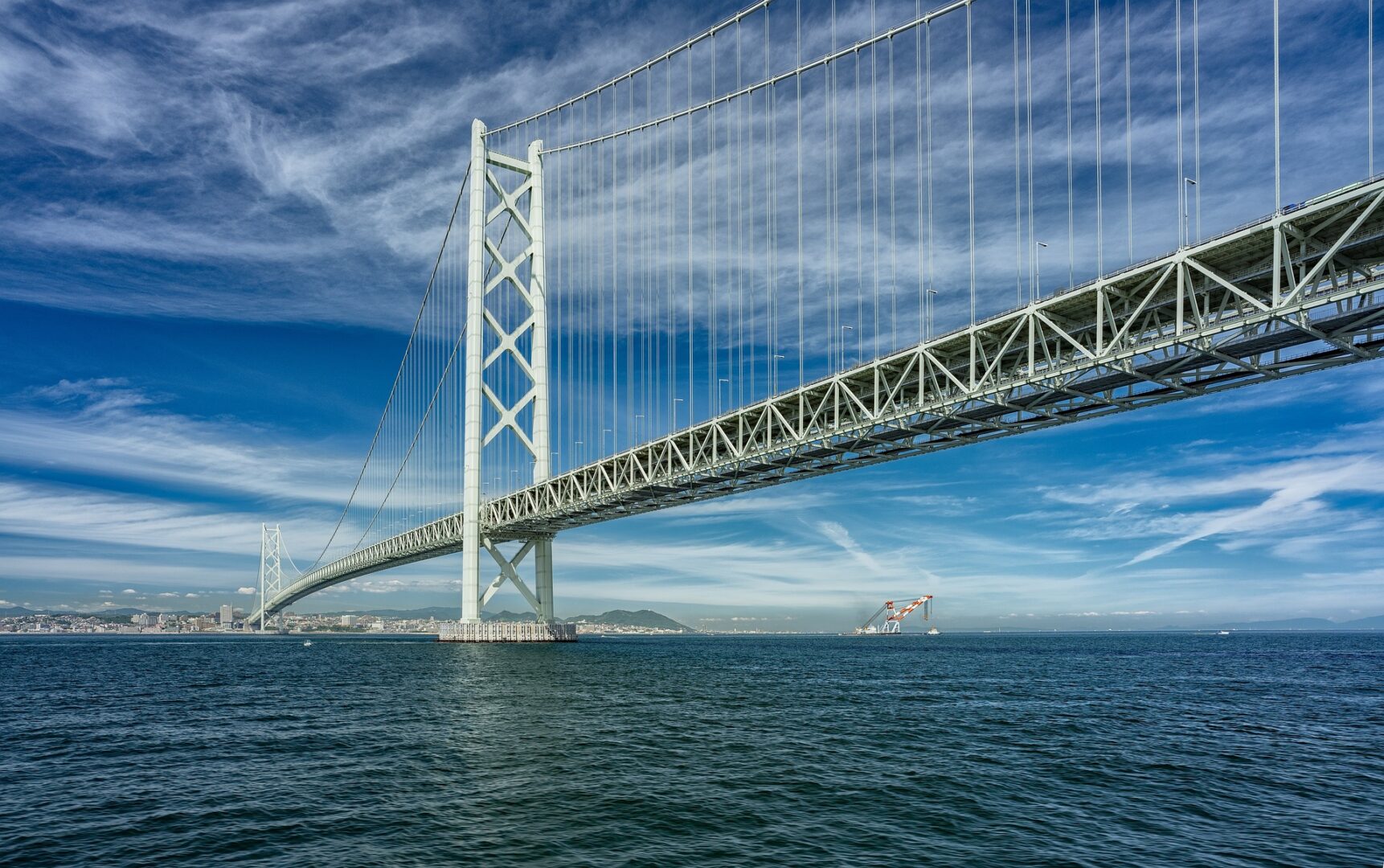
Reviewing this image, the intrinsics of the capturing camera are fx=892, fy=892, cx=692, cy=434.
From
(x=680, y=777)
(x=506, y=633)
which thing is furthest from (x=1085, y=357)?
(x=506, y=633)

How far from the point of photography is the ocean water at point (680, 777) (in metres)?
12.6

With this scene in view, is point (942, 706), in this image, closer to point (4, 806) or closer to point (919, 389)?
point (919, 389)

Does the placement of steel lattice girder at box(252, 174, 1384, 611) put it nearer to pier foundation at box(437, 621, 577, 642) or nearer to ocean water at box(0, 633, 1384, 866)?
ocean water at box(0, 633, 1384, 866)

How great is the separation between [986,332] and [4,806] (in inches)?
1216

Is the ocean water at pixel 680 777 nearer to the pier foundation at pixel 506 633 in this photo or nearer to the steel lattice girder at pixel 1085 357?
the steel lattice girder at pixel 1085 357

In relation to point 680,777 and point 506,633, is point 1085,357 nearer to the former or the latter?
point 680,777

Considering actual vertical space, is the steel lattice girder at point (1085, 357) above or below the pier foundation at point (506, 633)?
above

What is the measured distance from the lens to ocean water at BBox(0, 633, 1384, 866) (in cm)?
1257

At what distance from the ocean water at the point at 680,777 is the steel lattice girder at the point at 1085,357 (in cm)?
1076

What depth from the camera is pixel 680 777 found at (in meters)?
16.9

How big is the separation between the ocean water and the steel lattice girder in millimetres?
10762

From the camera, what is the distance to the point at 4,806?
48.5 ft

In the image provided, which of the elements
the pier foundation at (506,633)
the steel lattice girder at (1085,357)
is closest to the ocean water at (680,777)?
the steel lattice girder at (1085,357)

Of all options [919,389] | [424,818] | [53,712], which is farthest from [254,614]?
[424,818]
